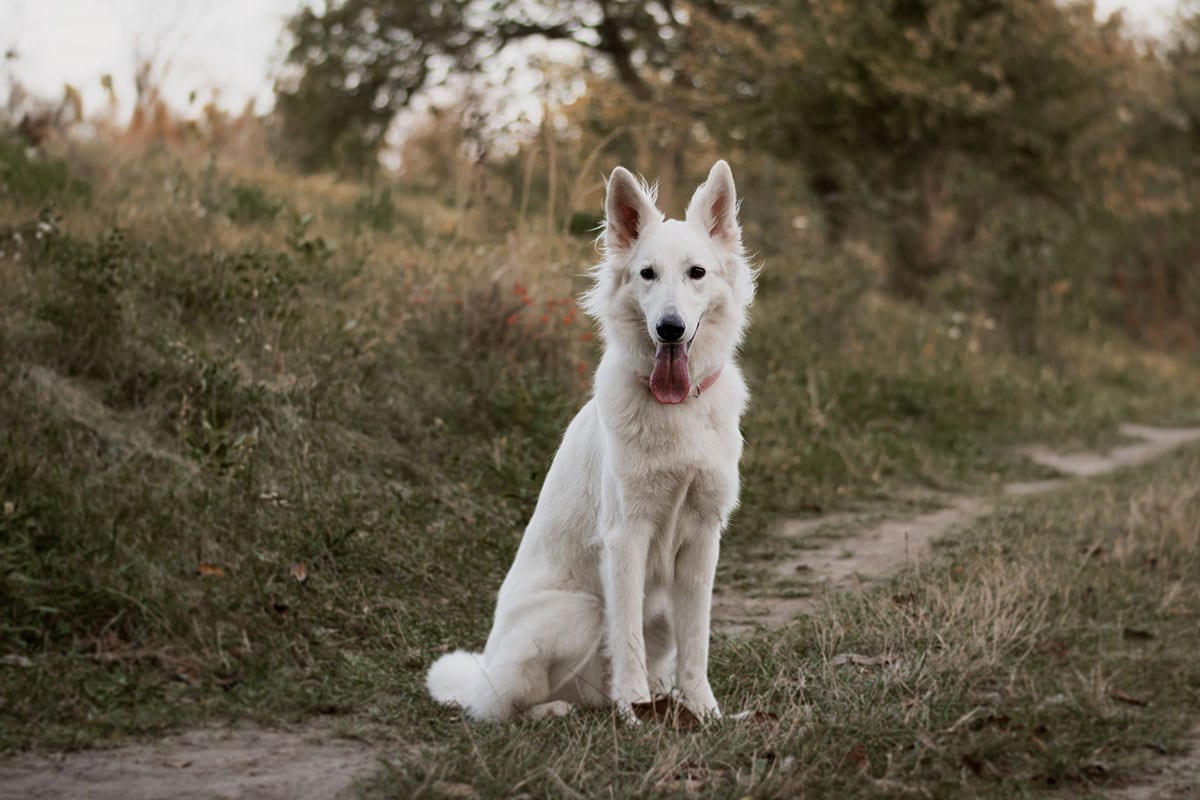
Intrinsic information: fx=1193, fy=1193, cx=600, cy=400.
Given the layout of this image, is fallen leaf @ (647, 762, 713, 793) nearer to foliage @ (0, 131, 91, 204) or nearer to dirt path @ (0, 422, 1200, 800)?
dirt path @ (0, 422, 1200, 800)

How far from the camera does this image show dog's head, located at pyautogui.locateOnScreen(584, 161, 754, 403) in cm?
420

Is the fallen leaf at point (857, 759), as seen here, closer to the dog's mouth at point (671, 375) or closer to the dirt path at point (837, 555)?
the dog's mouth at point (671, 375)

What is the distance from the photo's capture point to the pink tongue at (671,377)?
4.23 meters

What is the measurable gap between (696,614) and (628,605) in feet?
Result: 0.89

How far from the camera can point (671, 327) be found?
4078mm

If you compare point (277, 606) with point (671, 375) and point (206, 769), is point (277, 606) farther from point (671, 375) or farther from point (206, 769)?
point (671, 375)

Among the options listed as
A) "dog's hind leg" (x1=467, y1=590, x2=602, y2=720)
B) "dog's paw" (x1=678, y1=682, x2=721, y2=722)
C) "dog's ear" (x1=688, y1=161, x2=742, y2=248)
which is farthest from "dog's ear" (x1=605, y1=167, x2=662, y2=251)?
"dog's paw" (x1=678, y1=682, x2=721, y2=722)

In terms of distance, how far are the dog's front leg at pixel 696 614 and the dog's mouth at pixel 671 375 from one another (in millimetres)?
463

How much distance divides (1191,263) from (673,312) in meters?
19.1

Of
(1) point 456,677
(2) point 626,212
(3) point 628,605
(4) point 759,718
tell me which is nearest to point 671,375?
(2) point 626,212

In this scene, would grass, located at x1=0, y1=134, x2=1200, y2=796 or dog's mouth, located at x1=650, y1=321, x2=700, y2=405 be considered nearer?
grass, located at x1=0, y1=134, x2=1200, y2=796

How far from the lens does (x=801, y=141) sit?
1638 cm

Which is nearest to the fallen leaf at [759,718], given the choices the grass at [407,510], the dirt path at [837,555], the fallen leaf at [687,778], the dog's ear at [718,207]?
the grass at [407,510]

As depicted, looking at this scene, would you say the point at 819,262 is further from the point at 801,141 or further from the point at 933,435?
the point at 801,141
